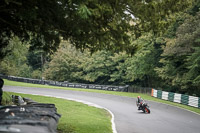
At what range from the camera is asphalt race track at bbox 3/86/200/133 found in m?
15.1

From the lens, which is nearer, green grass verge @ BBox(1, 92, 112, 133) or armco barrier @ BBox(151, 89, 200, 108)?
green grass verge @ BBox(1, 92, 112, 133)

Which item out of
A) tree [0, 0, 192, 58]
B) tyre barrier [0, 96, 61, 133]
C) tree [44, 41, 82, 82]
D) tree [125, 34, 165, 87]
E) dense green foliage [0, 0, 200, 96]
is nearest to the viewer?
tyre barrier [0, 96, 61, 133]

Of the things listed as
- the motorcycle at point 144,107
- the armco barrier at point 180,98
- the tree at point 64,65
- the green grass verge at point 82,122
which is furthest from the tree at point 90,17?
the tree at point 64,65

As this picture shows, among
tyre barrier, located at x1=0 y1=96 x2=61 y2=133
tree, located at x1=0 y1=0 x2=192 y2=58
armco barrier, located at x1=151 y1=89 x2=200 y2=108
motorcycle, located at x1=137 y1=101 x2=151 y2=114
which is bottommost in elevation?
motorcycle, located at x1=137 y1=101 x2=151 y2=114

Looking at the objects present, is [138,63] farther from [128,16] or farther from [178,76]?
[128,16]

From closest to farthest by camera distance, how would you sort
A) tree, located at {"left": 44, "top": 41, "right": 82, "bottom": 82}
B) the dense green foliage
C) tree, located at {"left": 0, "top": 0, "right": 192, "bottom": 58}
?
tree, located at {"left": 0, "top": 0, "right": 192, "bottom": 58}, the dense green foliage, tree, located at {"left": 44, "top": 41, "right": 82, "bottom": 82}

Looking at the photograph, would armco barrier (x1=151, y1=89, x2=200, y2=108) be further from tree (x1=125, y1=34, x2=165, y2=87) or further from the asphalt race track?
tree (x1=125, y1=34, x2=165, y2=87)

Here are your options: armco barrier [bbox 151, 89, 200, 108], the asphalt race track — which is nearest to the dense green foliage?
armco barrier [bbox 151, 89, 200, 108]

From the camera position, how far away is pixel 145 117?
19.7 meters

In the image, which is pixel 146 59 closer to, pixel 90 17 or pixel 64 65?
pixel 64 65

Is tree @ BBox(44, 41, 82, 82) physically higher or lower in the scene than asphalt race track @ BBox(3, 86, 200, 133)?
higher

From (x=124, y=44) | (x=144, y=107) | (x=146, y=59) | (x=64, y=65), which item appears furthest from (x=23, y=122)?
(x=64, y=65)

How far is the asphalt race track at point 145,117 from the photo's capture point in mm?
15086

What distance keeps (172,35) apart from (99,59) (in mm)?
19586
